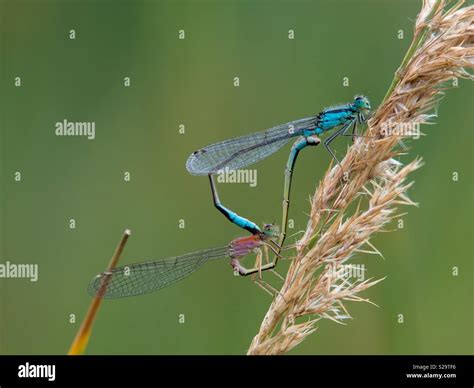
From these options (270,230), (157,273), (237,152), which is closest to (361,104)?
(270,230)

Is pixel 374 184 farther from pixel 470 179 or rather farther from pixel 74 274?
pixel 74 274

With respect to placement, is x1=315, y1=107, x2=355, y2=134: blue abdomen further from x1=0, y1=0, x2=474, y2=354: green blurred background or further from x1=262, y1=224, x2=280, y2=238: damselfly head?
x1=0, y1=0, x2=474, y2=354: green blurred background

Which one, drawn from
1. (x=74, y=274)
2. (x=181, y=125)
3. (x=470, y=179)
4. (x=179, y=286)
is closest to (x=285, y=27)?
(x=181, y=125)

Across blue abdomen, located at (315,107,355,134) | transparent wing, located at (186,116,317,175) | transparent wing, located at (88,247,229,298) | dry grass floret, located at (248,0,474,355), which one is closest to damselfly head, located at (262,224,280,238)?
transparent wing, located at (88,247,229,298)

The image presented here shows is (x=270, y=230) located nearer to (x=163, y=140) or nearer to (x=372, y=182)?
(x=372, y=182)

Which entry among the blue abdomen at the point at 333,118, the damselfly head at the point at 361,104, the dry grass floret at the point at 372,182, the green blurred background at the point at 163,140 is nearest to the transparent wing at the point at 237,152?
the blue abdomen at the point at 333,118
